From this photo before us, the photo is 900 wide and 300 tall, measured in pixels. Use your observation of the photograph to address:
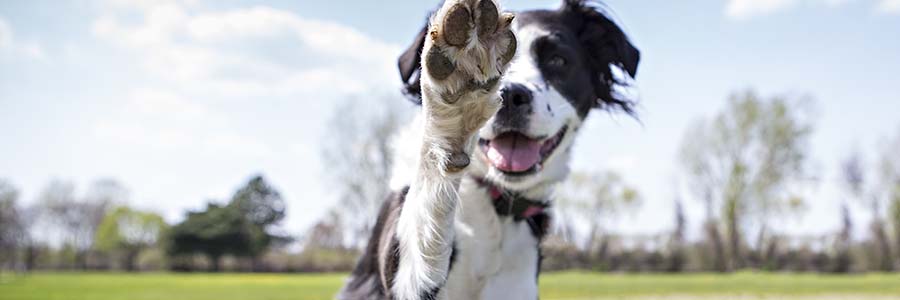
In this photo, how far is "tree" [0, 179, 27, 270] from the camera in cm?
5794

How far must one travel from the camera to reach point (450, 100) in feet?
6.21

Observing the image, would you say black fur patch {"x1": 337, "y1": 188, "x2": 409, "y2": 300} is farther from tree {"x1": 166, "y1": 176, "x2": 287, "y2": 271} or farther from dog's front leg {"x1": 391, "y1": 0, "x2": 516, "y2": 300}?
tree {"x1": 166, "y1": 176, "x2": 287, "y2": 271}

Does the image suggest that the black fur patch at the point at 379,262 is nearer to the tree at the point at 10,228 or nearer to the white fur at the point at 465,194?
the white fur at the point at 465,194

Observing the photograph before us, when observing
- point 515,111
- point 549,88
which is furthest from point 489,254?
point 549,88

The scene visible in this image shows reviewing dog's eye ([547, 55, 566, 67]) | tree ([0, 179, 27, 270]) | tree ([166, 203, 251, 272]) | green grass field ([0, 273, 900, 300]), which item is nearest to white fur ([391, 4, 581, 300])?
dog's eye ([547, 55, 566, 67])

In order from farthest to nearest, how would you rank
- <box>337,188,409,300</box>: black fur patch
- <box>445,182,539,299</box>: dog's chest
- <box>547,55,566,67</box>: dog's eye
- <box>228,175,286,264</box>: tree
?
1. <box>228,175,286,264</box>: tree
2. <box>547,55,566,67</box>: dog's eye
3. <box>445,182,539,299</box>: dog's chest
4. <box>337,188,409,300</box>: black fur patch

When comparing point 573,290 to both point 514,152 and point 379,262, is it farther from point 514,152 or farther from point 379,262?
point 379,262

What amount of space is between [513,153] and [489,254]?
49 centimetres

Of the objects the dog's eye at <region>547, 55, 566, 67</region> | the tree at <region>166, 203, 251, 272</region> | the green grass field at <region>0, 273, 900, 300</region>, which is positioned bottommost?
the green grass field at <region>0, 273, 900, 300</region>

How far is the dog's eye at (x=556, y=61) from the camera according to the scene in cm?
376

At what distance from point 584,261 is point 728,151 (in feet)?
45.2

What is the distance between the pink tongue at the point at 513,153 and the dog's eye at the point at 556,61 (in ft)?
1.73

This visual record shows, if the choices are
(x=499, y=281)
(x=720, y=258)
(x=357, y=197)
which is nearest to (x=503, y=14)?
(x=499, y=281)

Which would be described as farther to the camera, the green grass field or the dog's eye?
the green grass field
